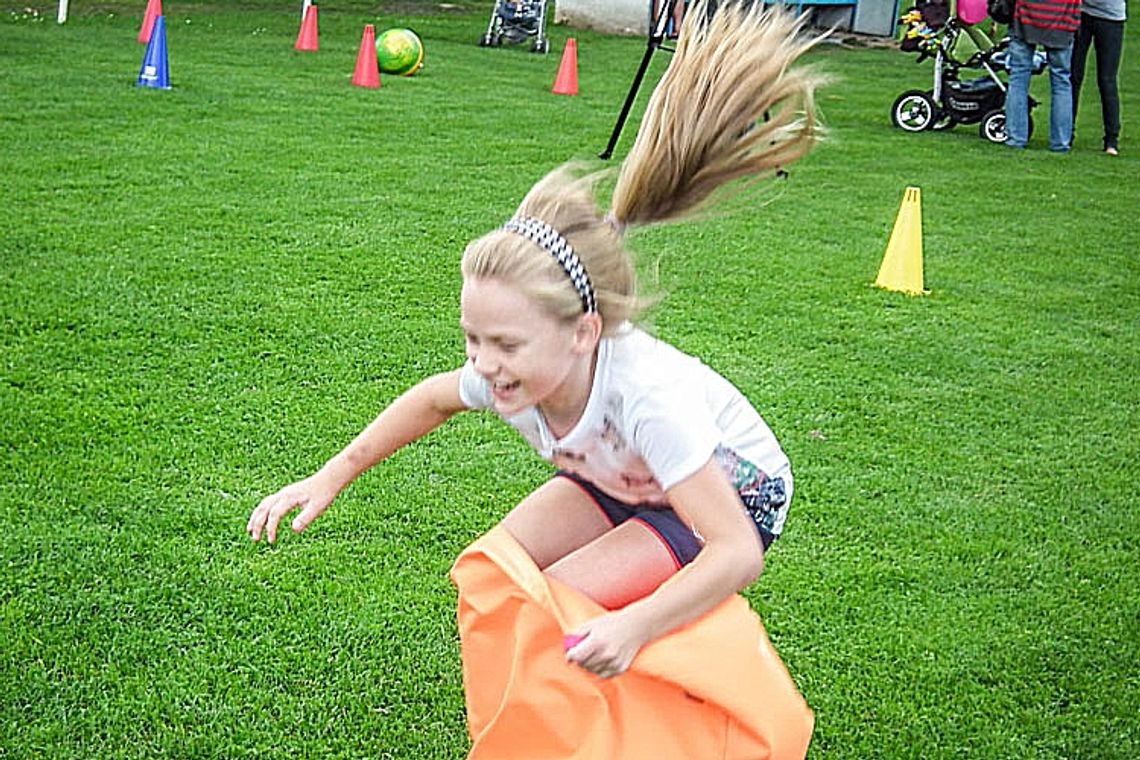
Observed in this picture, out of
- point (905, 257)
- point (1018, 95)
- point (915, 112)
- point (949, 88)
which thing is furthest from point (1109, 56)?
point (905, 257)

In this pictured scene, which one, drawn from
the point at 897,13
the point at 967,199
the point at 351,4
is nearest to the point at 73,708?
the point at 967,199

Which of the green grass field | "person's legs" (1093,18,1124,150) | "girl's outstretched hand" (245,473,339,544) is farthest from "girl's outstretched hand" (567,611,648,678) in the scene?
"person's legs" (1093,18,1124,150)

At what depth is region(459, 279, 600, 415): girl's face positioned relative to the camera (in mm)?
2340

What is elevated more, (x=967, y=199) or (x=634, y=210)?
(x=634, y=210)

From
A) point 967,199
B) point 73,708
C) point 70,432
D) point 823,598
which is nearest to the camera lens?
point 73,708

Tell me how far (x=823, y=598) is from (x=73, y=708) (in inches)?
71.9

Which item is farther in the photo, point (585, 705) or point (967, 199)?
point (967, 199)

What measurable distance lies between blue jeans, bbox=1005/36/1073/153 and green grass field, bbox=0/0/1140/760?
1662 millimetres

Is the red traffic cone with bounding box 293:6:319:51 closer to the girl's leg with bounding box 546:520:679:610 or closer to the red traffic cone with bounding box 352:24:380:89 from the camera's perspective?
the red traffic cone with bounding box 352:24:380:89

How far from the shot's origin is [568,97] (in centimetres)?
1267

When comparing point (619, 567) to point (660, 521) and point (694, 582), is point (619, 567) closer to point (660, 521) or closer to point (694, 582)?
point (660, 521)

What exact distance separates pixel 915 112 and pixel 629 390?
33.8 feet

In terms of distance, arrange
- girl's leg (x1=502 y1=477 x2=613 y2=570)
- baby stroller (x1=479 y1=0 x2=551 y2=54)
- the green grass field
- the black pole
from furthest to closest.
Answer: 1. baby stroller (x1=479 y1=0 x2=551 y2=54)
2. the black pole
3. the green grass field
4. girl's leg (x1=502 y1=477 x2=613 y2=570)

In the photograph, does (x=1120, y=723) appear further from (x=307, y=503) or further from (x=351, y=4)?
(x=351, y=4)
